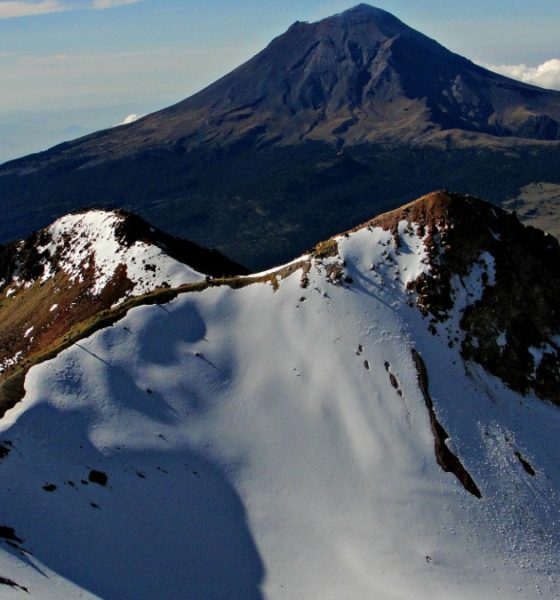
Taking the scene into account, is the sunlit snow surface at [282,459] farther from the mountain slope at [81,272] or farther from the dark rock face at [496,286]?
the mountain slope at [81,272]

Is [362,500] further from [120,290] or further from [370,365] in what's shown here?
[120,290]

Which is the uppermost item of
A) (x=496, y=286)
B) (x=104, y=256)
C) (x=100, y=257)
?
(x=104, y=256)

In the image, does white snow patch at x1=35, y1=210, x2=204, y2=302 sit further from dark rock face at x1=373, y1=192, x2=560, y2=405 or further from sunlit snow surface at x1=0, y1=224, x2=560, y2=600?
dark rock face at x1=373, y1=192, x2=560, y2=405

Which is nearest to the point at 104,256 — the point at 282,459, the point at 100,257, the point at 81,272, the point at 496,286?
the point at 100,257

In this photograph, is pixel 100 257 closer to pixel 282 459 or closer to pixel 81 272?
pixel 81 272

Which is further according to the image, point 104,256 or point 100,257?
point 100,257

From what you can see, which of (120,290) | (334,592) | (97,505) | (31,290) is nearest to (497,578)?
(334,592)

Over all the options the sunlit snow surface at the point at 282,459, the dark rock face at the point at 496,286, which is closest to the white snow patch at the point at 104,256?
the sunlit snow surface at the point at 282,459

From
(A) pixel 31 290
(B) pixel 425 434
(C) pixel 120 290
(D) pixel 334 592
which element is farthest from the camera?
(A) pixel 31 290
